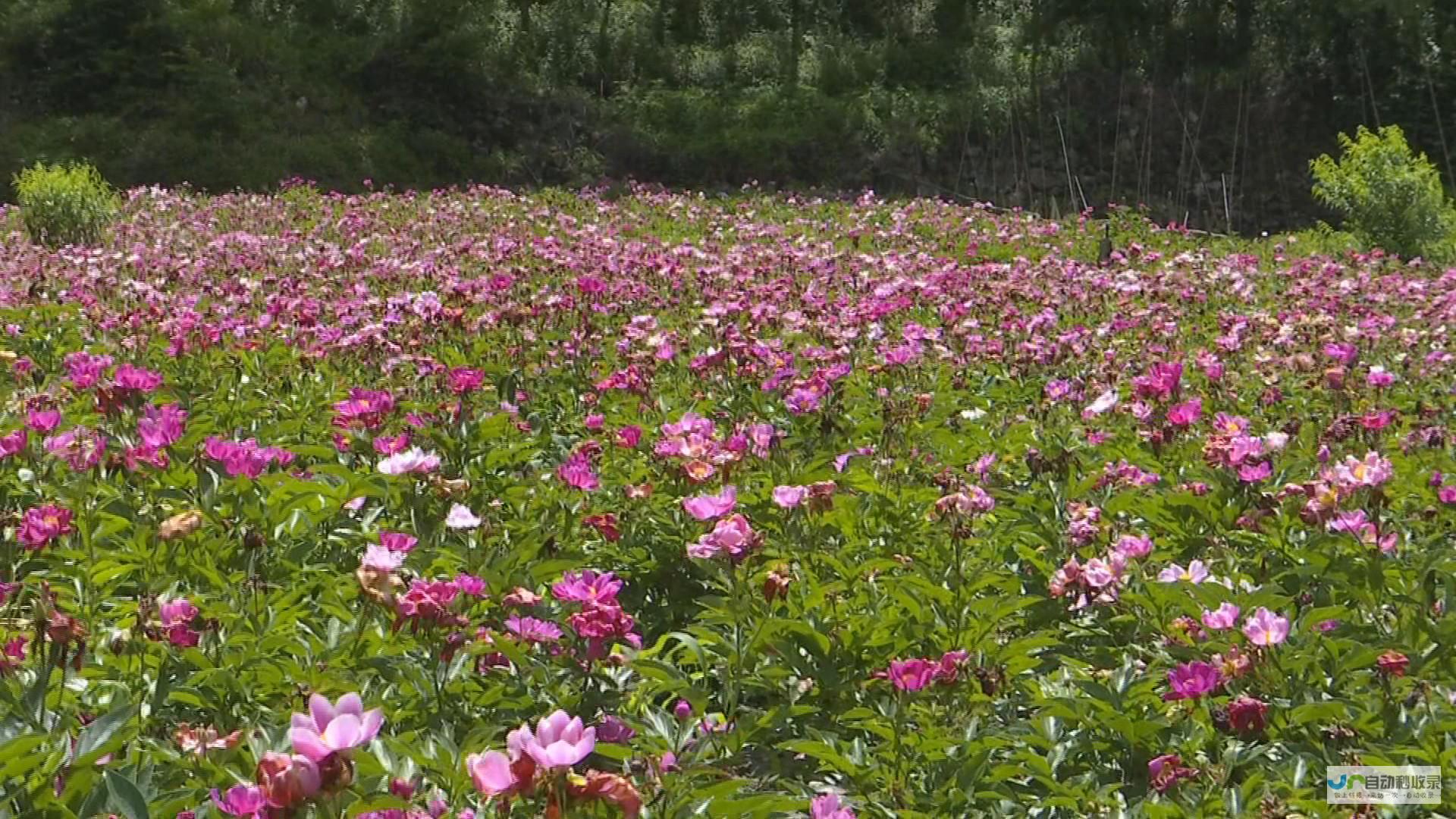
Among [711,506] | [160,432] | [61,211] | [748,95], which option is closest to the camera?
[711,506]

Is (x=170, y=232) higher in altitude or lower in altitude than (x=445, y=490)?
lower

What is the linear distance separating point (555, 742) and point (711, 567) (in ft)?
3.44

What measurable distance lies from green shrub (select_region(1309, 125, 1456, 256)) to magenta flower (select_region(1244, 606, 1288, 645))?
31.6 ft

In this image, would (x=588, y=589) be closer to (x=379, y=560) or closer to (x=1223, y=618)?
(x=379, y=560)

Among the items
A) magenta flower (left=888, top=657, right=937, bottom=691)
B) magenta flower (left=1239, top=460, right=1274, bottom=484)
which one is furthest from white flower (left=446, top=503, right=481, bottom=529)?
magenta flower (left=1239, top=460, right=1274, bottom=484)

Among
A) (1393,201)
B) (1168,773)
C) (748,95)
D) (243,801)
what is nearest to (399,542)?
(243,801)

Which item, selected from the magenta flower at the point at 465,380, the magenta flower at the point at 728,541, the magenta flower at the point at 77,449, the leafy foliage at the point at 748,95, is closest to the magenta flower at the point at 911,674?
the magenta flower at the point at 728,541

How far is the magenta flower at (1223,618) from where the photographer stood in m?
1.93

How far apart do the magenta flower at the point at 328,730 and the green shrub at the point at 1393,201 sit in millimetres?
10939

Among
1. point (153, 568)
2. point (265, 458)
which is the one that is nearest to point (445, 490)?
point (265, 458)

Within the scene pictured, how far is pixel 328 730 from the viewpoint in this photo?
1.10 m

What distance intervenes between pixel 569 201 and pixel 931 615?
1043 centimetres

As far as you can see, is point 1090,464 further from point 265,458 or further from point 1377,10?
point 1377,10

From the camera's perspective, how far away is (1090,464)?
331 centimetres
